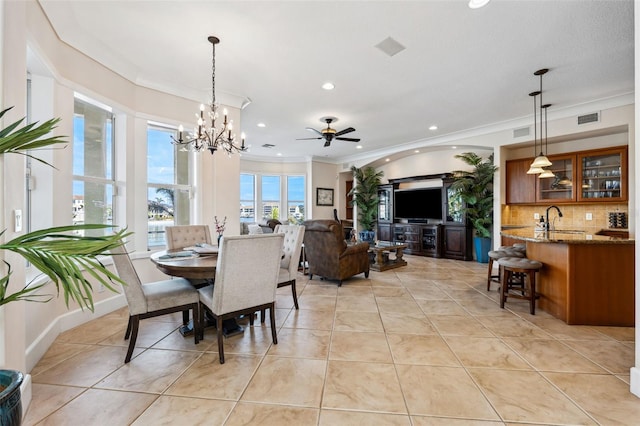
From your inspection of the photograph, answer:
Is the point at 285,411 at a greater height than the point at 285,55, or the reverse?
the point at 285,55

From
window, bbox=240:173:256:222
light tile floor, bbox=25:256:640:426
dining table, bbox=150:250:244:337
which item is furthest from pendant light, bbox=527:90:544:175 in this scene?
→ window, bbox=240:173:256:222

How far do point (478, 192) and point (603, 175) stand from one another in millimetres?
1934

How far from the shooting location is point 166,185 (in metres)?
4.02

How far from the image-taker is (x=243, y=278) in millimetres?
2307

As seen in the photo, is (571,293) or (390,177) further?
(390,177)

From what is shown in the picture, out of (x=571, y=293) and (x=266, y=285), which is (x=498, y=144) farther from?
(x=266, y=285)

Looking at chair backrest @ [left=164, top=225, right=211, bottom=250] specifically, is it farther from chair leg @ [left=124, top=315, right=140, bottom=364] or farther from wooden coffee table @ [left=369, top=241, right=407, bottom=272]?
wooden coffee table @ [left=369, top=241, right=407, bottom=272]

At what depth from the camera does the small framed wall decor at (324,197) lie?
9141 mm

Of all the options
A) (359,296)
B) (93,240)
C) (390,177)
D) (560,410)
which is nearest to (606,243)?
(560,410)

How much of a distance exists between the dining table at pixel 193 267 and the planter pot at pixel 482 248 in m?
5.52

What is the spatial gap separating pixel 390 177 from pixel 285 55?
6.10 meters

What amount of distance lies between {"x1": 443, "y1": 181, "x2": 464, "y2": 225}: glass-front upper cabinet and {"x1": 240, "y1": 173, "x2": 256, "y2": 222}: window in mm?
5584

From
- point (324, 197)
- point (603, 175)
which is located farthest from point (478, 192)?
point (324, 197)

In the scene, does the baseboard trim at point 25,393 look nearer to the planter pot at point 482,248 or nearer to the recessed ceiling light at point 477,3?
the recessed ceiling light at point 477,3
